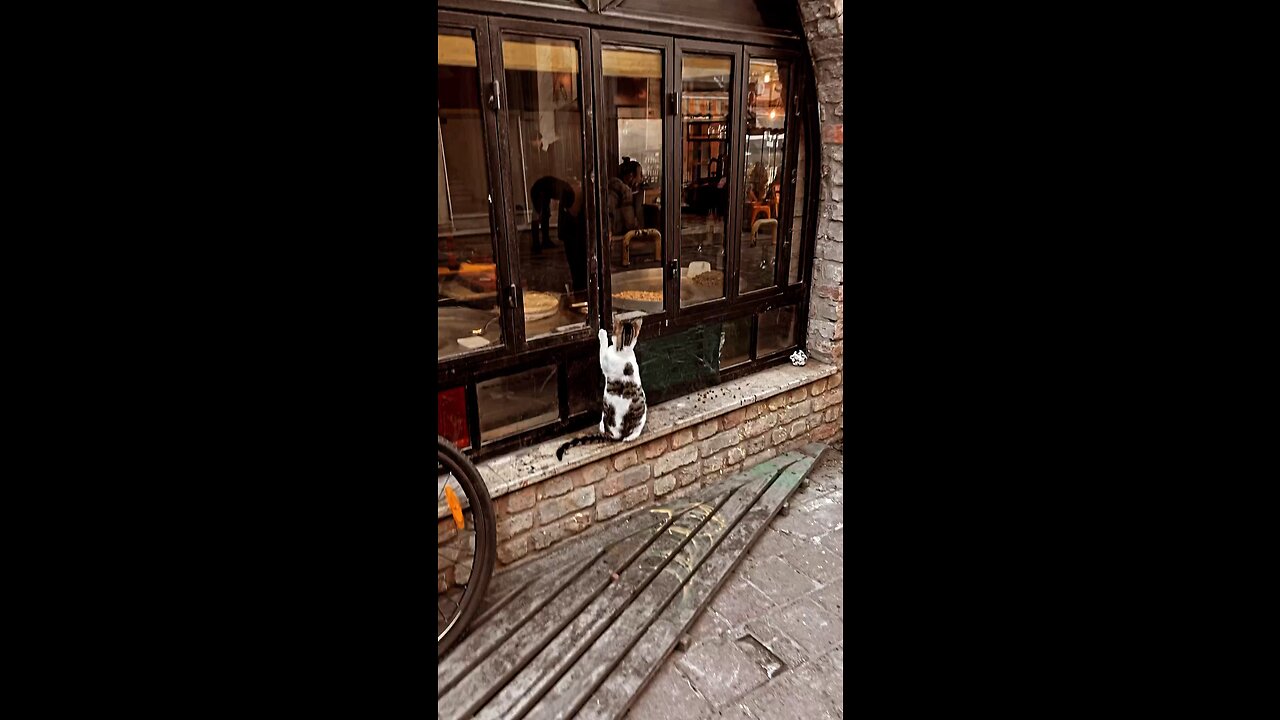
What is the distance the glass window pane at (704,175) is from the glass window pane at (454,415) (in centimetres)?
143

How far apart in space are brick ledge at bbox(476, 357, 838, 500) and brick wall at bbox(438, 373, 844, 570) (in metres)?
0.07

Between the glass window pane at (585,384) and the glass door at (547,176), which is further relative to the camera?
the glass window pane at (585,384)

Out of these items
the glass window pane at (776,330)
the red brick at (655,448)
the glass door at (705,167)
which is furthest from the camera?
the glass window pane at (776,330)

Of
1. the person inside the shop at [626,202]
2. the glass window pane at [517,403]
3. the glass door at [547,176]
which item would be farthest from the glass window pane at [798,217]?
the glass window pane at [517,403]

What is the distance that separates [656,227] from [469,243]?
1082 mm

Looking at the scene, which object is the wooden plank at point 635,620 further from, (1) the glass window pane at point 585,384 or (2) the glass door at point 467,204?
(2) the glass door at point 467,204

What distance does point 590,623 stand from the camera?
305 cm

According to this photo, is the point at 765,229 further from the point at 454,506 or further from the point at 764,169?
the point at 454,506

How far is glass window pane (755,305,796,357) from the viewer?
464 centimetres

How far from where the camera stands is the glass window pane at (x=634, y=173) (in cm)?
350

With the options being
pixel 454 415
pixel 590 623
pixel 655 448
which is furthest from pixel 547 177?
pixel 590 623

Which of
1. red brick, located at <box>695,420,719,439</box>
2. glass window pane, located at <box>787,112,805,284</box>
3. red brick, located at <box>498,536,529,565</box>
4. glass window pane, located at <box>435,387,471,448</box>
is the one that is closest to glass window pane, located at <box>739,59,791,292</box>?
glass window pane, located at <box>787,112,805,284</box>
